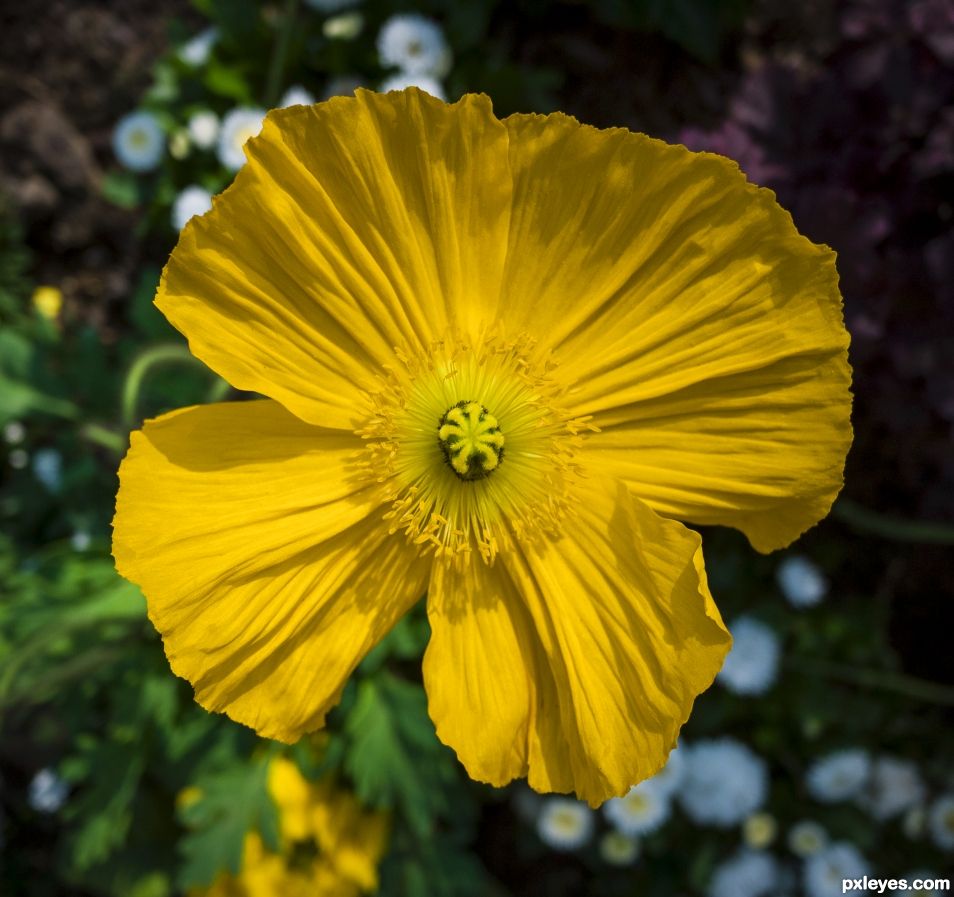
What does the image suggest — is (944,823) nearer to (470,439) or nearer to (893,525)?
(893,525)

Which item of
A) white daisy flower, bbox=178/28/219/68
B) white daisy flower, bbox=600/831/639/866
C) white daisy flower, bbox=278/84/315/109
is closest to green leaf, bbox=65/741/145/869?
white daisy flower, bbox=600/831/639/866

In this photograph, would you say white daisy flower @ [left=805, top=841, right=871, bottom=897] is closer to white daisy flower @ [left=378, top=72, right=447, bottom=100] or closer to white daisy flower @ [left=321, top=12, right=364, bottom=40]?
white daisy flower @ [left=378, top=72, right=447, bottom=100]

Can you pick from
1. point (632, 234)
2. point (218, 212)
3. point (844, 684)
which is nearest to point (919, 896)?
point (844, 684)

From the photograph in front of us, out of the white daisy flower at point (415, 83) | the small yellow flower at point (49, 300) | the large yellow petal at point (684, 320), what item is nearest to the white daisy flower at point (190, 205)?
the small yellow flower at point (49, 300)

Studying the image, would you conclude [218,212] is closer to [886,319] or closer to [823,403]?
[823,403]

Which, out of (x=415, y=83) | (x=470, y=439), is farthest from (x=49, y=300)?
(x=470, y=439)

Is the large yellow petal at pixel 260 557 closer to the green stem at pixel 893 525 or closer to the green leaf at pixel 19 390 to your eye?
the green leaf at pixel 19 390
